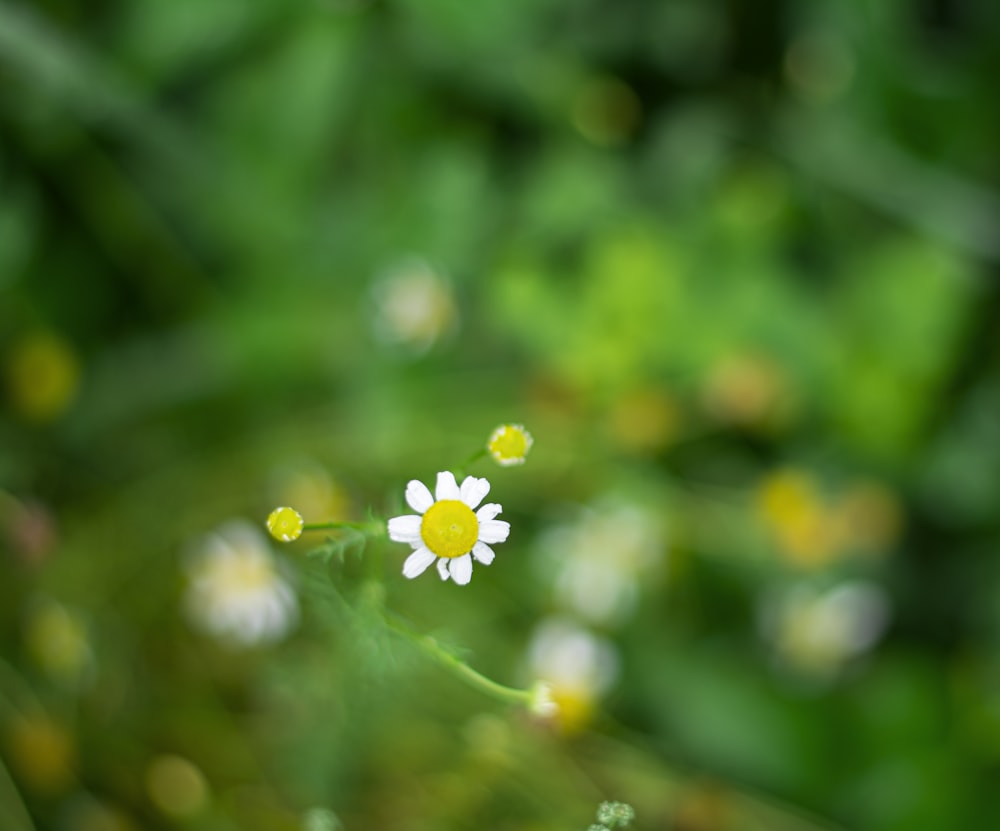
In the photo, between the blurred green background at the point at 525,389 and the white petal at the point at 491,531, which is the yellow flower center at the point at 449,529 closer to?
the white petal at the point at 491,531

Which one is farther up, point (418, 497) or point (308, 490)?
point (308, 490)

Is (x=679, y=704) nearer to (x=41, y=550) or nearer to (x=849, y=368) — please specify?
(x=849, y=368)

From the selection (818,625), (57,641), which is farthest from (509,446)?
(818,625)

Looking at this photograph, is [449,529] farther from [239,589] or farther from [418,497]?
[239,589]

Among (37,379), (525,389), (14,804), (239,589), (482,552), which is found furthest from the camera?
(525,389)

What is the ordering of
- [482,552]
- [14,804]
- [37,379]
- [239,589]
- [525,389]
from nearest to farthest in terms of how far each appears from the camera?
[482,552]
[14,804]
[239,589]
[37,379]
[525,389]

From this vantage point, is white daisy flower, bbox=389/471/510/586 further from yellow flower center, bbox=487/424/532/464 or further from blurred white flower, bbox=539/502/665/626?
blurred white flower, bbox=539/502/665/626
